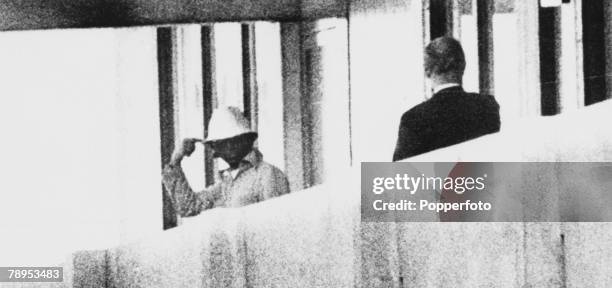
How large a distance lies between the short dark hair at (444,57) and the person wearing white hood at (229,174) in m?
0.32

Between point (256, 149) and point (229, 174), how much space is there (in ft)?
0.22

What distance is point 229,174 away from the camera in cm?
145

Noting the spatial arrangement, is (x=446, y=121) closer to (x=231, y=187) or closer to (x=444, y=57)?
(x=444, y=57)

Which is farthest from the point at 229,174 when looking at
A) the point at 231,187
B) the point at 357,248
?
the point at 357,248

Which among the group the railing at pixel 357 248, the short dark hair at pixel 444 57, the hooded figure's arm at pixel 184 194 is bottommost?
the railing at pixel 357 248

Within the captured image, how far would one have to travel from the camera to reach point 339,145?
1423 mm

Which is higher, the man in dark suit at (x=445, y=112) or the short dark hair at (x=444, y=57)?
the short dark hair at (x=444, y=57)

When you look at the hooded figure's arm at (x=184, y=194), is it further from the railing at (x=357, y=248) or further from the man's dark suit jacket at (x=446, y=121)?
the man's dark suit jacket at (x=446, y=121)

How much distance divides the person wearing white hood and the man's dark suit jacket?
0.24 m

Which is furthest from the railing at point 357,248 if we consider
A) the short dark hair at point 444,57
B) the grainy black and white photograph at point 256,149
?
the short dark hair at point 444,57

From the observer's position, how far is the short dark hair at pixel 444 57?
4.39 feet

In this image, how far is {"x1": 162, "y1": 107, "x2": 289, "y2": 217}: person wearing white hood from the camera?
1.43 meters

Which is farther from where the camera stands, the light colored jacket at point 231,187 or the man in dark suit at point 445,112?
the light colored jacket at point 231,187

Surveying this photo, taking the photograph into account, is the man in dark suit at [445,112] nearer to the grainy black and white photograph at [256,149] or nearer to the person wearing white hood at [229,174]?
the grainy black and white photograph at [256,149]
